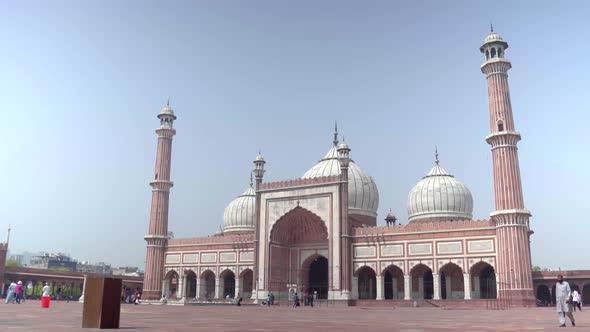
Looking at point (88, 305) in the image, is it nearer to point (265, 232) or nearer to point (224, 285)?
point (265, 232)

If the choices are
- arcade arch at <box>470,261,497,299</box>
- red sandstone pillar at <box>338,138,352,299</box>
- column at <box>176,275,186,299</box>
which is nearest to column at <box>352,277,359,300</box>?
red sandstone pillar at <box>338,138,352,299</box>

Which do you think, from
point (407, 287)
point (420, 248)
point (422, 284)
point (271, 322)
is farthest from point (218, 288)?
point (271, 322)

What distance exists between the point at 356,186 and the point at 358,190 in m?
0.35

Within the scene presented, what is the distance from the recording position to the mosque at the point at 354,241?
30.1 m

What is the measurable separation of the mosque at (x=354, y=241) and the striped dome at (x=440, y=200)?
74 mm

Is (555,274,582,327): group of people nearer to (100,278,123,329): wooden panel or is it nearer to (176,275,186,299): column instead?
(100,278,123,329): wooden panel

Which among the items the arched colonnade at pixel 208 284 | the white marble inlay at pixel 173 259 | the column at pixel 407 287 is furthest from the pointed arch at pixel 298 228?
the white marble inlay at pixel 173 259

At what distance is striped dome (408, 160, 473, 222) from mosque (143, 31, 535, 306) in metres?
0.07

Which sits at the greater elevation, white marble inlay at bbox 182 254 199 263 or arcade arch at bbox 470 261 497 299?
white marble inlay at bbox 182 254 199 263

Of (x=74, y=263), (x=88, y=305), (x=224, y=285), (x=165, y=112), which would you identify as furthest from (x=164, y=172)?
(x=74, y=263)

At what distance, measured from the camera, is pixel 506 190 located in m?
29.6

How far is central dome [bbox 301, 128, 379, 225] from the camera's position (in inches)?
1574

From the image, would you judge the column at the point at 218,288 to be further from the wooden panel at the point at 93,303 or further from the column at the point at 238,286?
the wooden panel at the point at 93,303

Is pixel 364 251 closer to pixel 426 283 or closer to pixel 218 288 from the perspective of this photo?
pixel 426 283
